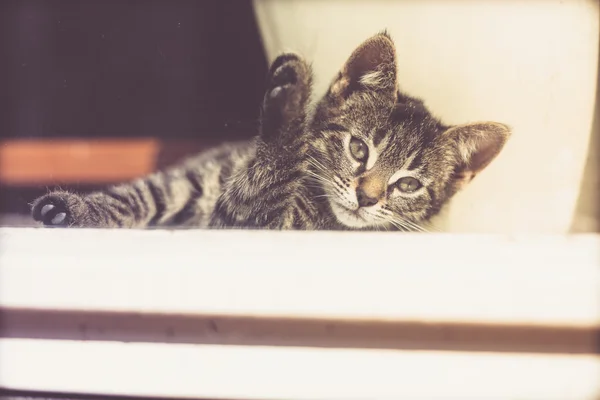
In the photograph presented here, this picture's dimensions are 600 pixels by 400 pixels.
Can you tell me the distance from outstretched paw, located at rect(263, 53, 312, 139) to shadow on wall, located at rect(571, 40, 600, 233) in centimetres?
47

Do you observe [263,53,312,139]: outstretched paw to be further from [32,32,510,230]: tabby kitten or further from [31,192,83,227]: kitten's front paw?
[31,192,83,227]: kitten's front paw

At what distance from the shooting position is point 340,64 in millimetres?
684

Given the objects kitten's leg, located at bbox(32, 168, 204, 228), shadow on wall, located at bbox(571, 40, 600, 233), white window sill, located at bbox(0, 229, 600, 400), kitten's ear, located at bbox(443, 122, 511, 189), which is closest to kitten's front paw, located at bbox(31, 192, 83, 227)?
kitten's leg, located at bbox(32, 168, 204, 228)

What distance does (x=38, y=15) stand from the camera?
0.78 meters

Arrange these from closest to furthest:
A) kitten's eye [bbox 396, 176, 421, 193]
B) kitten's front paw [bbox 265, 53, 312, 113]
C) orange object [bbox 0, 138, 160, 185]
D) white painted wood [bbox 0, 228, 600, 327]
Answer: white painted wood [bbox 0, 228, 600, 327] < kitten's front paw [bbox 265, 53, 312, 113] < kitten's eye [bbox 396, 176, 421, 193] < orange object [bbox 0, 138, 160, 185]

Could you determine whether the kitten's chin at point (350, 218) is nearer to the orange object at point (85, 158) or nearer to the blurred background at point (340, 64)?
the blurred background at point (340, 64)

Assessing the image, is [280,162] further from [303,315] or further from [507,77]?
[507,77]

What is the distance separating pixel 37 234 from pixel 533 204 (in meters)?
0.73

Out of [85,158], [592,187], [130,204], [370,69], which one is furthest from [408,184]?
[85,158]

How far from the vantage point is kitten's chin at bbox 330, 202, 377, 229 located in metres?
0.66

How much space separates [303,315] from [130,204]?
1.54 feet

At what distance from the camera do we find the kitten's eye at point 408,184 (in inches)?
27.7

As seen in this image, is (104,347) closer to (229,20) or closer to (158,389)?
(158,389)

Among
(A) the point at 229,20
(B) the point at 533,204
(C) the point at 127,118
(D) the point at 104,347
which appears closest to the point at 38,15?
(C) the point at 127,118
